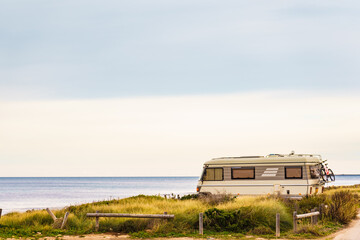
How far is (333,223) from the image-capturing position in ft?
65.2

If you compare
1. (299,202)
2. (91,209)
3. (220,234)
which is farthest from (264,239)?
(91,209)

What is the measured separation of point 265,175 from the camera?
2783 cm

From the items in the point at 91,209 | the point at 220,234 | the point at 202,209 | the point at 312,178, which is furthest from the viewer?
the point at 312,178

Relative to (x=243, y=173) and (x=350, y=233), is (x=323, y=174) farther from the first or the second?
(x=350, y=233)

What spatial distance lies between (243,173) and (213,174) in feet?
5.88

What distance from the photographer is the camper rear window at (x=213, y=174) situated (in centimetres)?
2850

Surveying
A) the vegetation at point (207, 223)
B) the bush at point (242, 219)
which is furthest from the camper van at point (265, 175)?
the bush at point (242, 219)

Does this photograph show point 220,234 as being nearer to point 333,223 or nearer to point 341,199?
point 333,223

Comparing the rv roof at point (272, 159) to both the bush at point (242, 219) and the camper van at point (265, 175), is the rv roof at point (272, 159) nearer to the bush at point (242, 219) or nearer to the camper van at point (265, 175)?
the camper van at point (265, 175)

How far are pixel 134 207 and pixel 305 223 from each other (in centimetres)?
780

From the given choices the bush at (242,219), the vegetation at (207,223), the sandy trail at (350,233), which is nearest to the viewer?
the sandy trail at (350,233)

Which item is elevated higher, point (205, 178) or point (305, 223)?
point (205, 178)

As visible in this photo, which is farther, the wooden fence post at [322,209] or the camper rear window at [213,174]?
the camper rear window at [213,174]

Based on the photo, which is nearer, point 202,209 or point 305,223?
point 305,223
